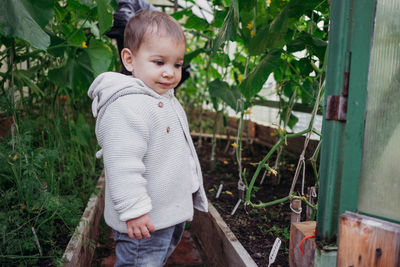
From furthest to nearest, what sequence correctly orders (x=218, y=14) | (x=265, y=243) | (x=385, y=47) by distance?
(x=218, y=14)
(x=265, y=243)
(x=385, y=47)

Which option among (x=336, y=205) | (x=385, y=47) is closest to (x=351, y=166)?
(x=336, y=205)

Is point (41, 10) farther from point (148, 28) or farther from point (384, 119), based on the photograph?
point (384, 119)

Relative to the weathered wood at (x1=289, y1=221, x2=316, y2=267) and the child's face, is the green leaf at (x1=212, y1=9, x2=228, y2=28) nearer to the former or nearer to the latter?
the child's face

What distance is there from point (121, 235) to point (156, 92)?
500 mm

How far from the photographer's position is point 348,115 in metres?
0.77

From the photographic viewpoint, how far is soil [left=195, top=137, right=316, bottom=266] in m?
1.48

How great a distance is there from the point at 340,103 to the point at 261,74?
2.15ft

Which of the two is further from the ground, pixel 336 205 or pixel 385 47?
pixel 385 47

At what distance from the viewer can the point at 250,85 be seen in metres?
1.44

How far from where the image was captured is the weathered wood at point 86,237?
4.20 ft

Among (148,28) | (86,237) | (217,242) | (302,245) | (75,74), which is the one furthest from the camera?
(75,74)

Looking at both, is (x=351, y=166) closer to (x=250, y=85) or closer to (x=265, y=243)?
(x=250, y=85)

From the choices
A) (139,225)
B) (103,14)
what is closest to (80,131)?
(103,14)

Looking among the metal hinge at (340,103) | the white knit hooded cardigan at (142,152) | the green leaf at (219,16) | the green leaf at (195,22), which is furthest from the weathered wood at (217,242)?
the green leaf at (195,22)
